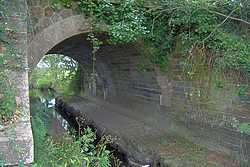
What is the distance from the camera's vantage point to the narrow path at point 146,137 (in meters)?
5.96

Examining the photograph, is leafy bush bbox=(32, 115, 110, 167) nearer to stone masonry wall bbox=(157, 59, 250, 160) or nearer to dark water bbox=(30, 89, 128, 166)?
dark water bbox=(30, 89, 128, 166)

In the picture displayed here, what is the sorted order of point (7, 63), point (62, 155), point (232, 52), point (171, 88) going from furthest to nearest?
point (171, 88), point (232, 52), point (62, 155), point (7, 63)

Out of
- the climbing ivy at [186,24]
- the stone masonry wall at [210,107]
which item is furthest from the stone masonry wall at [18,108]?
the stone masonry wall at [210,107]

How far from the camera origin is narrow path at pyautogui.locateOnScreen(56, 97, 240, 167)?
19.5 ft

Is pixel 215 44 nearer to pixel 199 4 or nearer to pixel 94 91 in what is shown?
pixel 199 4

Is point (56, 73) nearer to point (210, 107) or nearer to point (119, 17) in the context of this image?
point (119, 17)

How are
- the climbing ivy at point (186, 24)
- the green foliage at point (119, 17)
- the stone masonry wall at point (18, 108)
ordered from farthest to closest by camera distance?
the green foliage at point (119, 17), the climbing ivy at point (186, 24), the stone masonry wall at point (18, 108)

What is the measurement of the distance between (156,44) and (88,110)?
525cm

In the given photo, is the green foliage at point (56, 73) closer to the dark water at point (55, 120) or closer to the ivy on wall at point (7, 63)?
the dark water at point (55, 120)

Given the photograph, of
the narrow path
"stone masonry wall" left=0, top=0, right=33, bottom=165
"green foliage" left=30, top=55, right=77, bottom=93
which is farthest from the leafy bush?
"green foliage" left=30, top=55, right=77, bottom=93

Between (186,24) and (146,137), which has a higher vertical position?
(186,24)

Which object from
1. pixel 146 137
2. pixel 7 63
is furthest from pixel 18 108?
pixel 146 137

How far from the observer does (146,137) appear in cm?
763

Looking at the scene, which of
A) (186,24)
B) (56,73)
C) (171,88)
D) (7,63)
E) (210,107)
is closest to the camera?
(7,63)
